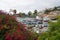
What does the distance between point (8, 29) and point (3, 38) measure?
429mm

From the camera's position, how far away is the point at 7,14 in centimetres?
1191

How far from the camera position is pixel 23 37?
11.0 meters

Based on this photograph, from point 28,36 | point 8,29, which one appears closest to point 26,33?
point 28,36

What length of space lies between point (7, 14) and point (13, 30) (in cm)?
130

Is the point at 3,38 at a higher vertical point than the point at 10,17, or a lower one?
lower

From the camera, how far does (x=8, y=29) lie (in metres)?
11.0

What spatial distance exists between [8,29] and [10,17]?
81 cm

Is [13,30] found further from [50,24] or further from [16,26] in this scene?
[50,24]

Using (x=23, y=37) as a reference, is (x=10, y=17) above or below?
above

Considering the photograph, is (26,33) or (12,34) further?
(26,33)

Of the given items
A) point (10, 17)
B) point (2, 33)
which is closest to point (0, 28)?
point (2, 33)

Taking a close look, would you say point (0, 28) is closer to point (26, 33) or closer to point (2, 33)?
point (2, 33)

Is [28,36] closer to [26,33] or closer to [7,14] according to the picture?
[26,33]

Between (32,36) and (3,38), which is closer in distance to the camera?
(3,38)
